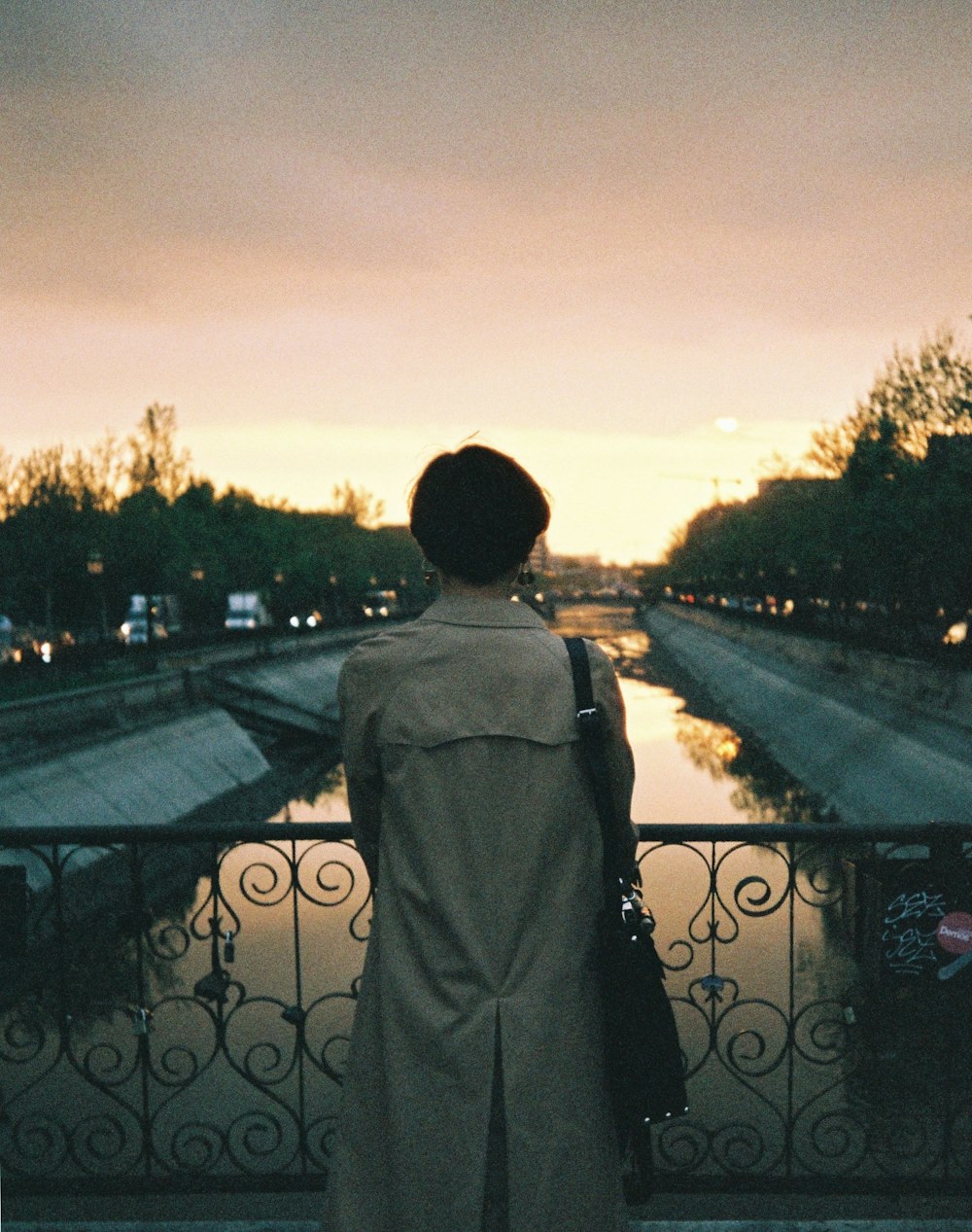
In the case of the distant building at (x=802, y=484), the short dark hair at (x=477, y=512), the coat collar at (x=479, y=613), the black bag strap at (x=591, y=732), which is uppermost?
the distant building at (x=802, y=484)

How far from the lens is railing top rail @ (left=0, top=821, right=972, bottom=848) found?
13.0 ft

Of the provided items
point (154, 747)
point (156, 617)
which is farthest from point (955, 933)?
point (156, 617)

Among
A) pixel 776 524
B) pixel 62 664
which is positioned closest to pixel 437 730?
pixel 62 664

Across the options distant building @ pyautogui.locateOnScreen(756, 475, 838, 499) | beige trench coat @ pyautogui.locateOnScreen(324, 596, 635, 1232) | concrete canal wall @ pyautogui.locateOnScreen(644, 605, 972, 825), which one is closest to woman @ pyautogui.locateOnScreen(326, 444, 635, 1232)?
Answer: beige trench coat @ pyautogui.locateOnScreen(324, 596, 635, 1232)

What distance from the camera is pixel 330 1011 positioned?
12.8 m

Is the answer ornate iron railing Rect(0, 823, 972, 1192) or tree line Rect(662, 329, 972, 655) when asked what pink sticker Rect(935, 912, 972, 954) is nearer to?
ornate iron railing Rect(0, 823, 972, 1192)

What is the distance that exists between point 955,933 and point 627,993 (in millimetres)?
2155

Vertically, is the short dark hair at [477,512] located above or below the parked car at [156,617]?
above

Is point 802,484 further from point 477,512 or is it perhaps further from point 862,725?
point 477,512

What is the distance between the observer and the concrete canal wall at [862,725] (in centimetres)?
2138

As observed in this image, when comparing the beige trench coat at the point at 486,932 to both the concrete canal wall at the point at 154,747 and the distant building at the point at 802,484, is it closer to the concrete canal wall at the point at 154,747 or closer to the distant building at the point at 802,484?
the concrete canal wall at the point at 154,747

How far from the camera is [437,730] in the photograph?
227 cm

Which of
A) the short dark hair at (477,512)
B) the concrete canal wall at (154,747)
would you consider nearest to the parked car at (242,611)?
the concrete canal wall at (154,747)

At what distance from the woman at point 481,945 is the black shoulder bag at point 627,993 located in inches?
1.2
